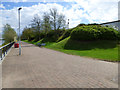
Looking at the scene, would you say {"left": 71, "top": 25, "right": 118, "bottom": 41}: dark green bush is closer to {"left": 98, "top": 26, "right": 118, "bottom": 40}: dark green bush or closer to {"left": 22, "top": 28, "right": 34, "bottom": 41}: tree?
{"left": 98, "top": 26, "right": 118, "bottom": 40}: dark green bush

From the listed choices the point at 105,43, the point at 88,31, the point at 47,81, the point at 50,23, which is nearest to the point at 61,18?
the point at 50,23

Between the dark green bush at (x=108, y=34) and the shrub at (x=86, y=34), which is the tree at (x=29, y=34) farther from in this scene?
the dark green bush at (x=108, y=34)

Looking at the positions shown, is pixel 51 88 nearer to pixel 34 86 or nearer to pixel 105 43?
pixel 34 86

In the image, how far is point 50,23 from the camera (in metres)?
34.0

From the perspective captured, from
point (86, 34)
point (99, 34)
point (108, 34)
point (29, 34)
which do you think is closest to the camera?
point (108, 34)

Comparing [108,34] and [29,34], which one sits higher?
[29,34]

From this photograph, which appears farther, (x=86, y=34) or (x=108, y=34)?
(x=86, y=34)

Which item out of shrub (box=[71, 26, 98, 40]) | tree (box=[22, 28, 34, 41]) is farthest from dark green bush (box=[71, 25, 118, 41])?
tree (box=[22, 28, 34, 41])

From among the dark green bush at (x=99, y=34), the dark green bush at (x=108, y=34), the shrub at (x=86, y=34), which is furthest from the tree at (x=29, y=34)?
the dark green bush at (x=108, y=34)

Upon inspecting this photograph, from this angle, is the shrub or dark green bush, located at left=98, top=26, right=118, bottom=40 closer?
dark green bush, located at left=98, top=26, right=118, bottom=40

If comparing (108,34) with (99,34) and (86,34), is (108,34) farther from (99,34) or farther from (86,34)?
(86,34)

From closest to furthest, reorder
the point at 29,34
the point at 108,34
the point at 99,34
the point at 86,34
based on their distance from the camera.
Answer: the point at 108,34 → the point at 99,34 → the point at 86,34 → the point at 29,34

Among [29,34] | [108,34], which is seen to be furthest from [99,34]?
[29,34]

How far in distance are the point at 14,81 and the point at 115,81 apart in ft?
13.8
